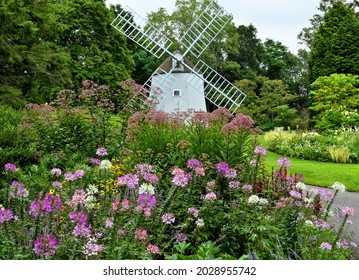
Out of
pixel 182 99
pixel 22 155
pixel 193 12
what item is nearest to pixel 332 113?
pixel 182 99

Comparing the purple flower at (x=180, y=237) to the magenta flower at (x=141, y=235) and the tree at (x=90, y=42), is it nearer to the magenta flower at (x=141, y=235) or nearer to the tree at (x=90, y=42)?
the magenta flower at (x=141, y=235)

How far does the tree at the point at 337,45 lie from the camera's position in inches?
885

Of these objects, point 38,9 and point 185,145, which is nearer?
point 185,145

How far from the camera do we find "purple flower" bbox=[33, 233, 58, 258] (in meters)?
2.70

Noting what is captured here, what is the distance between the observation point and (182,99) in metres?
18.7

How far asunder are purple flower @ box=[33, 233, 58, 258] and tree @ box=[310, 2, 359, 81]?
21977 millimetres

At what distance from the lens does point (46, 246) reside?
2744 mm

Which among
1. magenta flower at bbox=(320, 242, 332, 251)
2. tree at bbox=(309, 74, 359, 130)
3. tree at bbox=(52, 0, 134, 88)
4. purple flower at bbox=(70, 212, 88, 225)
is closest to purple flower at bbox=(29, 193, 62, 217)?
purple flower at bbox=(70, 212, 88, 225)

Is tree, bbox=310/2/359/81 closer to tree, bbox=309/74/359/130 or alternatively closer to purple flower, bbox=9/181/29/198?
tree, bbox=309/74/359/130

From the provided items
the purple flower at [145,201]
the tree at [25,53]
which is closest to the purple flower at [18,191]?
the purple flower at [145,201]

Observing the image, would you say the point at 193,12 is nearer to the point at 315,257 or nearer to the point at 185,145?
the point at 185,145

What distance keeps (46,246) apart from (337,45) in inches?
895
